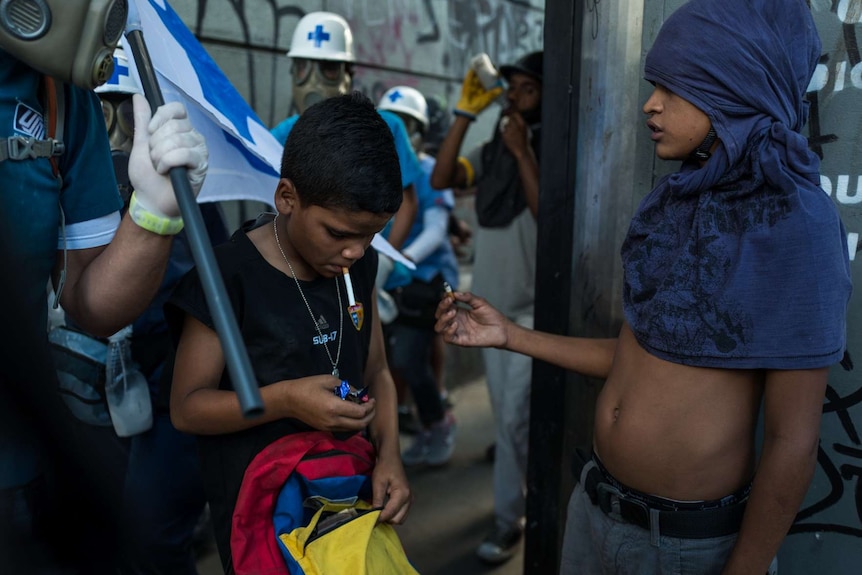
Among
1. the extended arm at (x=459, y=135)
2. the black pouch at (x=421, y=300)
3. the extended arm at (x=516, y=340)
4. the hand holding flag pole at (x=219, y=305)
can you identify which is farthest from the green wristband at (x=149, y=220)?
the black pouch at (x=421, y=300)

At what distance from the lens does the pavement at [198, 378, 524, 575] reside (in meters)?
3.30

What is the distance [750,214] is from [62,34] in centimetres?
130

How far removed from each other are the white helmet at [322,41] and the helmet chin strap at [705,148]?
8.43 ft

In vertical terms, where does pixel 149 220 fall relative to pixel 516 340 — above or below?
above

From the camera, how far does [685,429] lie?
5.00 ft

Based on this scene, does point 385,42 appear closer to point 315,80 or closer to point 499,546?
point 315,80

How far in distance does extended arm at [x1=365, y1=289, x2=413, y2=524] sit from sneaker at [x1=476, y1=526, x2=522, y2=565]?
5.79 ft

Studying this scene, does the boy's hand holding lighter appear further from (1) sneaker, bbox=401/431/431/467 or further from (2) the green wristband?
(1) sneaker, bbox=401/431/431/467

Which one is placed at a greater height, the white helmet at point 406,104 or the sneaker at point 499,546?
the white helmet at point 406,104

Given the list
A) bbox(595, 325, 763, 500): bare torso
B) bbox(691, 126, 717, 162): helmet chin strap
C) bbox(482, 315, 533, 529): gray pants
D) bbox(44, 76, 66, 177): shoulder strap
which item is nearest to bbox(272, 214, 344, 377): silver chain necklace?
bbox(44, 76, 66, 177): shoulder strap

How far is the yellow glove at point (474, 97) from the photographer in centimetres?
399

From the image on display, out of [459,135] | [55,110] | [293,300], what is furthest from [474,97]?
[55,110]

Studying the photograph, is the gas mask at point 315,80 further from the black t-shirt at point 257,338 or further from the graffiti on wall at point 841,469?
the graffiti on wall at point 841,469

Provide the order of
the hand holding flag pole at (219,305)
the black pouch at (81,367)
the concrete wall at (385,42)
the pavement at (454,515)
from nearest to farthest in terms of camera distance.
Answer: the hand holding flag pole at (219,305)
the black pouch at (81,367)
the pavement at (454,515)
the concrete wall at (385,42)
